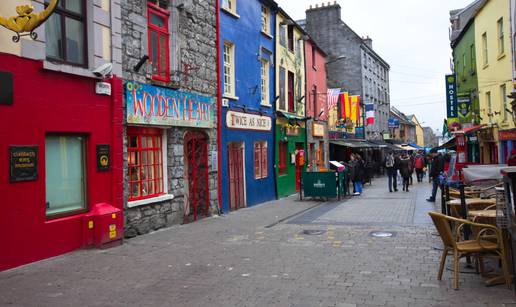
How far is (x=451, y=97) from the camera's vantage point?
24.6 metres

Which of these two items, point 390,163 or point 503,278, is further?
point 390,163

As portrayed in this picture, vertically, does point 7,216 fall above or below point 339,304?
Answer: above

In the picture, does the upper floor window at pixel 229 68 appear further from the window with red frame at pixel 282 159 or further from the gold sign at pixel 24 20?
the gold sign at pixel 24 20

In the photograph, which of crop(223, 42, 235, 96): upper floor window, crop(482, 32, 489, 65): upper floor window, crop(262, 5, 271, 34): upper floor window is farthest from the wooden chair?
crop(482, 32, 489, 65): upper floor window

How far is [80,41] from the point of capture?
860 centimetres

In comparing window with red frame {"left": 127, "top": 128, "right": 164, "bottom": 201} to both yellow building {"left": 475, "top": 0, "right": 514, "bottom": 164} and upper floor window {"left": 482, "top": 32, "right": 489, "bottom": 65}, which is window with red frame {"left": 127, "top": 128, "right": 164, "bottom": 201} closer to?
yellow building {"left": 475, "top": 0, "right": 514, "bottom": 164}

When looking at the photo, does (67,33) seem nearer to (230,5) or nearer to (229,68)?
(229,68)

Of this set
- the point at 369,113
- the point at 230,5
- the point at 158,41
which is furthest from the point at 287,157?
the point at 369,113

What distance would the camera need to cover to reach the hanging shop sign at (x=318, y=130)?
23375 millimetres

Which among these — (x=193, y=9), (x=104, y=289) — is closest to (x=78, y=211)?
(x=104, y=289)

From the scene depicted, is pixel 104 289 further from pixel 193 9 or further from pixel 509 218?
pixel 193 9

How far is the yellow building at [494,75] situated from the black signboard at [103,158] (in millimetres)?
14638

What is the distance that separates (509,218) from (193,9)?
9578 mm

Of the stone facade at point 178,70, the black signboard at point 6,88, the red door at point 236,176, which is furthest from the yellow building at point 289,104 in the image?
the black signboard at point 6,88
